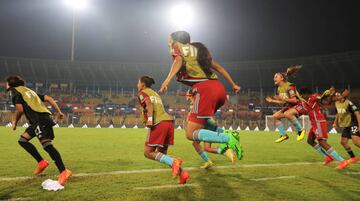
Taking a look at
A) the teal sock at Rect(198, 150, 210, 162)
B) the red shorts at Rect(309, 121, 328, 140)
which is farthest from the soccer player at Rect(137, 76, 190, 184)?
the red shorts at Rect(309, 121, 328, 140)

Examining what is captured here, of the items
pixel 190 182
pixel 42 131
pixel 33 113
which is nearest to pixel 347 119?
pixel 190 182

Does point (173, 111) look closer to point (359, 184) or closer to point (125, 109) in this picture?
point (125, 109)

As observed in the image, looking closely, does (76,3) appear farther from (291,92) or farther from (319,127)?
(319,127)

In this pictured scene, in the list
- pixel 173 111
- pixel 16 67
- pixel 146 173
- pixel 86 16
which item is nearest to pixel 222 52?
pixel 173 111

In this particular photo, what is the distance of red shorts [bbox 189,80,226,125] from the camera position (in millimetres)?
5125

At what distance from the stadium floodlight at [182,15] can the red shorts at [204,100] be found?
134ft

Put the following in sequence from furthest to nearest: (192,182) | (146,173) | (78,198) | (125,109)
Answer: (125,109)
(146,173)
(192,182)
(78,198)

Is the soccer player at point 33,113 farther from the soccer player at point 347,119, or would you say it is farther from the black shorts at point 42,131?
the soccer player at point 347,119

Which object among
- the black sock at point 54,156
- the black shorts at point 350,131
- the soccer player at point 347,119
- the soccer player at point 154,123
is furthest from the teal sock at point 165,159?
the black shorts at point 350,131

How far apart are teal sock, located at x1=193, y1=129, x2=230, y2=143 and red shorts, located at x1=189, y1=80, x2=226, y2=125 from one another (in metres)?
0.25

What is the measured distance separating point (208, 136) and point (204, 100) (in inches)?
24.3

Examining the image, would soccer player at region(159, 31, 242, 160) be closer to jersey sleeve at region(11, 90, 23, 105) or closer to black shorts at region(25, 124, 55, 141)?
black shorts at region(25, 124, 55, 141)

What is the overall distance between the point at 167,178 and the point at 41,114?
275 cm

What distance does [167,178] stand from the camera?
20.2 feet
